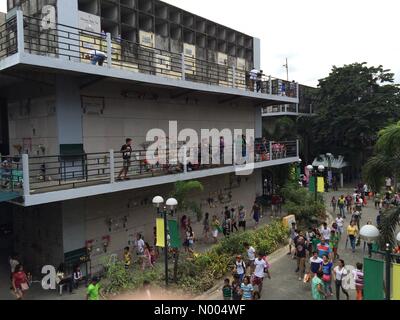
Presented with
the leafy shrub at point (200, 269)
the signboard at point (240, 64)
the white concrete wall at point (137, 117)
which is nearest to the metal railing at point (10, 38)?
the white concrete wall at point (137, 117)

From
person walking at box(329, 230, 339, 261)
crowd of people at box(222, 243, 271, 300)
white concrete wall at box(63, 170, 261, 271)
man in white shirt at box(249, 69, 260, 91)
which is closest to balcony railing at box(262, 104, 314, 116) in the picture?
man in white shirt at box(249, 69, 260, 91)

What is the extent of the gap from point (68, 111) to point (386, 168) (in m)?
10.5

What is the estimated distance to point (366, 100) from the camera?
32.2m

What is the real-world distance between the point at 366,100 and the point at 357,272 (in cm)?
2594

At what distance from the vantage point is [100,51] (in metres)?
13.0

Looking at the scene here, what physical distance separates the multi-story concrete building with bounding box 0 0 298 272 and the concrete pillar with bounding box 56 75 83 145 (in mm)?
35

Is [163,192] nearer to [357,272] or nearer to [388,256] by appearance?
[357,272]

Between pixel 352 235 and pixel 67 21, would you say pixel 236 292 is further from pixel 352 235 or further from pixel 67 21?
pixel 67 21

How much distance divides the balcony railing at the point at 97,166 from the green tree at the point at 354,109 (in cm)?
1494

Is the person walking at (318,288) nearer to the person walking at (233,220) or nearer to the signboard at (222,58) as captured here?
the person walking at (233,220)

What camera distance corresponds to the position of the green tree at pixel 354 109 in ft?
103

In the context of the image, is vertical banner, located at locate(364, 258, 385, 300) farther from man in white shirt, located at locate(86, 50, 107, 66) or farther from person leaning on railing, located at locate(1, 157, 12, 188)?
man in white shirt, located at locate(86, 50, 107, 66)

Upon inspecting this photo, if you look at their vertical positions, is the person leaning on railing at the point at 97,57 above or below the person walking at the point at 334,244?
above

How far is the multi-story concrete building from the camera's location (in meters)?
11.3
